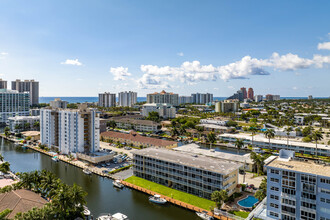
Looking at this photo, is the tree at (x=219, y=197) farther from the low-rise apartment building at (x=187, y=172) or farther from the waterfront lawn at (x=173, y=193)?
the low-rise apartment building at (x=187, y=172)

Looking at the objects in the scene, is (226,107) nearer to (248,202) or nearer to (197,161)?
(197,161)

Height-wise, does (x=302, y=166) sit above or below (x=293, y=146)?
above

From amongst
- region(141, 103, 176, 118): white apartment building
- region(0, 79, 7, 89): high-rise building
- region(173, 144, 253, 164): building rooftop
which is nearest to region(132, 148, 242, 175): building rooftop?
region(173, 144, 253, 164): building rooftop

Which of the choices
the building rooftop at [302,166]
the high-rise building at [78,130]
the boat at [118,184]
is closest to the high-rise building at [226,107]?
the high-rise building at [78,130]

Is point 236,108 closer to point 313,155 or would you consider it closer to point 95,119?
point 313,155

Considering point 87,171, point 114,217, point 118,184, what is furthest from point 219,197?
point 87,171
